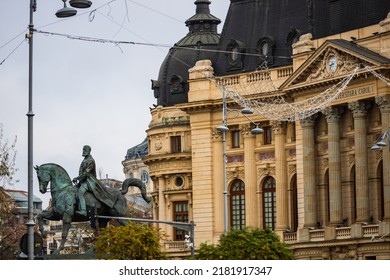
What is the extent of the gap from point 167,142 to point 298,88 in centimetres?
1752

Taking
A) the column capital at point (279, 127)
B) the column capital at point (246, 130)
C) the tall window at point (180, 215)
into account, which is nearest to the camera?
the column capital at point (279, 127)

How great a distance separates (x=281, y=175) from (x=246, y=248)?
83.5 ft

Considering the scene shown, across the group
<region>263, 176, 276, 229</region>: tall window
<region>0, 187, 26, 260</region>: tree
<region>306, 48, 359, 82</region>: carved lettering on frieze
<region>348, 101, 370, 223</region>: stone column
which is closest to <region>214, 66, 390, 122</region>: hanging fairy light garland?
<region>306, 48, 359, 82</region>: carved lettering on frieze

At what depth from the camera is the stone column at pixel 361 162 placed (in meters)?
86.2

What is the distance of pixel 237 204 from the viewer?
99.3 m

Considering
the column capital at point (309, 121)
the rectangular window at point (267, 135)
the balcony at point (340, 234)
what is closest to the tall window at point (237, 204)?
the rectangular window at point (267, 135)

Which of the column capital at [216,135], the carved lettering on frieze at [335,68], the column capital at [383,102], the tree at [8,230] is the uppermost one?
the carved lettering on frieze at [335,68]

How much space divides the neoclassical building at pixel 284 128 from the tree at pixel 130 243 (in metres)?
11.2

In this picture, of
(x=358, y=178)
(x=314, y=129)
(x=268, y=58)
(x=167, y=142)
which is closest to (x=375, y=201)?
(x=358, y=178)

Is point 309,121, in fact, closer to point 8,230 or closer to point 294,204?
point 294,204

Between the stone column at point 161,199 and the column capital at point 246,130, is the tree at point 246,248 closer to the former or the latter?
the column capital at point 246,130

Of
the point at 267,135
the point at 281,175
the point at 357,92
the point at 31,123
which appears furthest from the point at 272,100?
the point at 31,123

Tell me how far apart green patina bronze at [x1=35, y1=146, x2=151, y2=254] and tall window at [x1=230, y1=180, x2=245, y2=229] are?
37272 millimetres

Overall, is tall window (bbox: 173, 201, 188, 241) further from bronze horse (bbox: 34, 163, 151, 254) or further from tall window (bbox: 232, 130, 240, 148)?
bronze horse (bbox: 34, 163, 151, 254)
